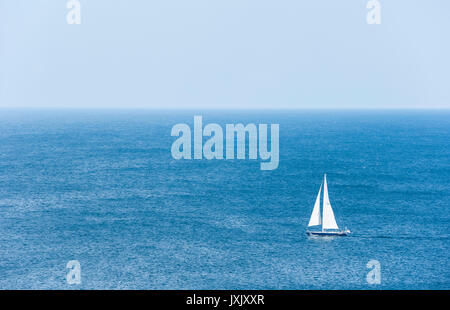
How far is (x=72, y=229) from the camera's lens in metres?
85.6

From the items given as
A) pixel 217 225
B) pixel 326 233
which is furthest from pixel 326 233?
pixel 217 225

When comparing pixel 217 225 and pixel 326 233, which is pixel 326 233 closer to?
pixel 326 233

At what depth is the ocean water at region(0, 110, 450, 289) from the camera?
66312 millimetres

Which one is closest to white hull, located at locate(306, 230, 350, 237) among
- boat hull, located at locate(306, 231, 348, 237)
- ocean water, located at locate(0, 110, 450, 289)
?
boat hull, located at locate(306, 231, 348, 237)

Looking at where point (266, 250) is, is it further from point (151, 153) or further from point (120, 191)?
point (151, 153)

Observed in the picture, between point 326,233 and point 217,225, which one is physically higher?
point 217,225

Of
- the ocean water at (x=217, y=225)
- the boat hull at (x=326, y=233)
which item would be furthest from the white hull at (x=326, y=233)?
the ocean water at (x=217, y=225)

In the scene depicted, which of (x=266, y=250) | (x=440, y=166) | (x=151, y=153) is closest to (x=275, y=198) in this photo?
(x=266, y=250)

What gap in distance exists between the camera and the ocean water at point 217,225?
218ft

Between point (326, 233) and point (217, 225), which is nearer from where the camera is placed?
point (326, 233)

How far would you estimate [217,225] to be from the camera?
8700 centimetres

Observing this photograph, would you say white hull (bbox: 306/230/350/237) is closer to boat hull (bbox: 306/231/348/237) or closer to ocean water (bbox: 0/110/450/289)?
boat hull (bbox: 306/231/348/237)

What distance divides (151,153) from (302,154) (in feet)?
169

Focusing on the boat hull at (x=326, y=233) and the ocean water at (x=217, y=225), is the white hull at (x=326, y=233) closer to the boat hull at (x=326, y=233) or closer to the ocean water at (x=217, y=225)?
the boat hull at (x=326, y=233)
